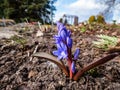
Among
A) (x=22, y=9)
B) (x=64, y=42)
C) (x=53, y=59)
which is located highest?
(x=64, y=42)

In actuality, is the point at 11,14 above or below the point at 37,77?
below

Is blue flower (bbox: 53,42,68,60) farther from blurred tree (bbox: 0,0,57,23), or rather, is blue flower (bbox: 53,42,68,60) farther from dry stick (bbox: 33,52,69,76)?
blurred tree (bbox: 0,0,57,23)

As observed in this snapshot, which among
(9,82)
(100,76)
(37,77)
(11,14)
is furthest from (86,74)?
(11,14)

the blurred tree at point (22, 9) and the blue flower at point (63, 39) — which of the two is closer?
the blue flower at point (63, 39)

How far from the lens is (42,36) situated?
5.12m

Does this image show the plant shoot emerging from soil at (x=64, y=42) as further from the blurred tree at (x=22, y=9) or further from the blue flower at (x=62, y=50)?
the blurred tree at (x=22, y=9)

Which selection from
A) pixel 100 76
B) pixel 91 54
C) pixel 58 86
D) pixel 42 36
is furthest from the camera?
pixel 42 36

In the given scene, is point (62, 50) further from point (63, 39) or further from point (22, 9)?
point (22, 9)

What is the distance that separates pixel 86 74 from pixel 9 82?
0.68 m

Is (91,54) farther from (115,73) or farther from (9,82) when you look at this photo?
(9,82)

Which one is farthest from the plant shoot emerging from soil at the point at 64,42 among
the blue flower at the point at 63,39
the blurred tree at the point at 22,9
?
the blurred tree at the point at 22,9

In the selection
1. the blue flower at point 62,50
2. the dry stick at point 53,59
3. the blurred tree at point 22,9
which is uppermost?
the blue flower at point 62,50

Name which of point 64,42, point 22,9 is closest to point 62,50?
point 64,42

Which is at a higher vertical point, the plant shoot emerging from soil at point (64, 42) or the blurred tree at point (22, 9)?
the plant shoot emerging from soil at point (64, 42)
